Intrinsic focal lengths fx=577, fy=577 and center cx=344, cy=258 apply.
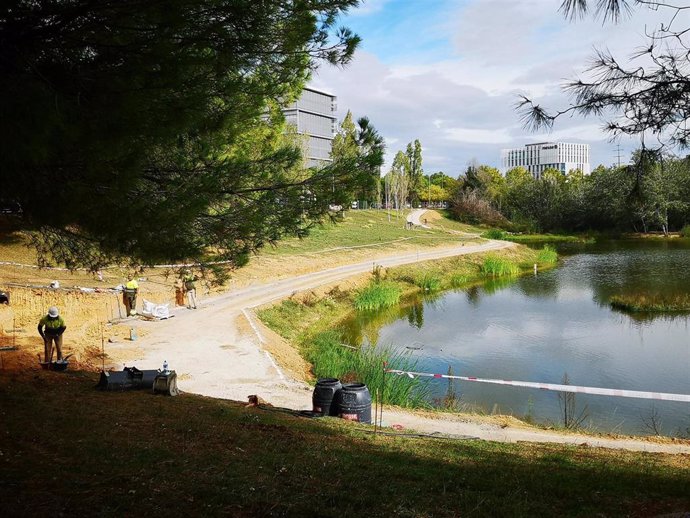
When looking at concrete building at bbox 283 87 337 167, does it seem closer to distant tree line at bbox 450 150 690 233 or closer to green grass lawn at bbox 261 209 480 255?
green grass lawn at bbox 261 209 480 255

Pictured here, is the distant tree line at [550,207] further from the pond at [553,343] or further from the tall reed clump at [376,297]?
the tall reed clump at [376,297]

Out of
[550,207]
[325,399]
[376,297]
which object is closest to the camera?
[325,399]

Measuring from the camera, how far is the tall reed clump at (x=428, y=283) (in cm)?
3222

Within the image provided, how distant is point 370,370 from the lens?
13.3 m

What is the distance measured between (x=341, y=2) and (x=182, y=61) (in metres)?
2.09

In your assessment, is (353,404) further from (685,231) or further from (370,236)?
(685,231)

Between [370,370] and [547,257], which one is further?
[547,257]

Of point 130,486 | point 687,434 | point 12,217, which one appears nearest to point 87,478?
point 130,486

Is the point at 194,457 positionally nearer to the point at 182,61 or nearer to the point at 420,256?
the point at 182,61

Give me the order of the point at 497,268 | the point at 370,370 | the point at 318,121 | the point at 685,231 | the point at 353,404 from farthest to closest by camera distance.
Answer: the point at 318,121 < the point at 685,231 < the point at 497,268 < the point at 370,370 < the point at 353,404

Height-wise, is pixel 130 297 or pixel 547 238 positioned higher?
pixel 547 238

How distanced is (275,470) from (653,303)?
22818mm

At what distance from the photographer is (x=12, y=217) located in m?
6.77

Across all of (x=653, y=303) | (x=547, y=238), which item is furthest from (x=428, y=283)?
(x=547, y=238)
